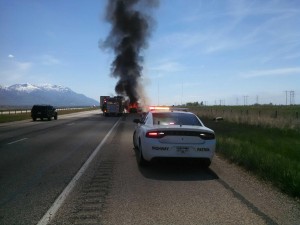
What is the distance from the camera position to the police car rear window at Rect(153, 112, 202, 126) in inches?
443

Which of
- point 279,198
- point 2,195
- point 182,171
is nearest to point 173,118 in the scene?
point 182,171

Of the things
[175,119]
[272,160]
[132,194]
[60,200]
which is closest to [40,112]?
[175,119]

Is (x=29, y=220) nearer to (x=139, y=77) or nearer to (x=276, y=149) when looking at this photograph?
(x=276, y=149)

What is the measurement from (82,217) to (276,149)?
9.48 meters

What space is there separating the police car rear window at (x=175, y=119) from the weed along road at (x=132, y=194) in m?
1.13

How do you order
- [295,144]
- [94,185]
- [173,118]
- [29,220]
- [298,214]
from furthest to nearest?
[295,144] < [173,118] < [94,185] < [298,214] < [29,220]

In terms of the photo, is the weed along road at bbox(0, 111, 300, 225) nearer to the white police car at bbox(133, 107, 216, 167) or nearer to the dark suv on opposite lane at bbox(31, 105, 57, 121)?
the white police car at bbox(133, 107, 216, 167)

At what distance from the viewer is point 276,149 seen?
14.1m

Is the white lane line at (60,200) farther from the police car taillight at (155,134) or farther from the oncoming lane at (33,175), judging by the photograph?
the police car taillight at (155,134)

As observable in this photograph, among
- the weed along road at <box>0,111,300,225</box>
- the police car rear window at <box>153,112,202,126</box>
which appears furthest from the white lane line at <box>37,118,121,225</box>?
the police car rear window at <box>153,112,202,126</box>

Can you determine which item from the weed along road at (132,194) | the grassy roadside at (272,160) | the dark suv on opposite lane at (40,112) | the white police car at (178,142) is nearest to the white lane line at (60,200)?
the weed along road at (132,194)

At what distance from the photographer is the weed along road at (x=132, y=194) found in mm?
6146

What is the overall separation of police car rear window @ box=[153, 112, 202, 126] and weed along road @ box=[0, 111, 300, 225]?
1.13 meters

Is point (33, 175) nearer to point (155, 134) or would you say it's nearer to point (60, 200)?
point (60, 200)
